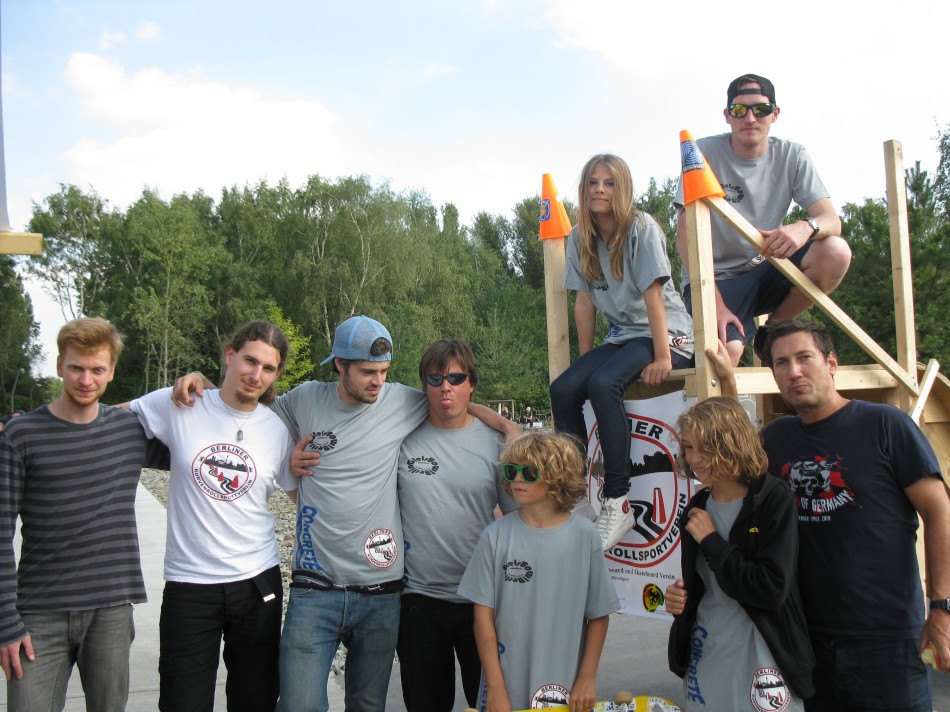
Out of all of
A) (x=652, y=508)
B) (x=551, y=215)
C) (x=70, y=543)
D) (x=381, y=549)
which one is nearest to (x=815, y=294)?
(x=652, y=508)

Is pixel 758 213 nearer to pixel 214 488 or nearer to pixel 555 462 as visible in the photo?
pixel 555 462

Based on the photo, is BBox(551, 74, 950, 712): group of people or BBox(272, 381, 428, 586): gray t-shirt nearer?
BBox(551, 74, 950, 712): group of people

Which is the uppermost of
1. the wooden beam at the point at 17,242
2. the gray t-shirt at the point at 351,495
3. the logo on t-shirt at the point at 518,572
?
the wooden beam at the point at 17,242

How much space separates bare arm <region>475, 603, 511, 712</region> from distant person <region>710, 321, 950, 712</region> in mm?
1158

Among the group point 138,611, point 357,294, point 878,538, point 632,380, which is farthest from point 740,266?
point 357,294

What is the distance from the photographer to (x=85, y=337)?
3.24 meters

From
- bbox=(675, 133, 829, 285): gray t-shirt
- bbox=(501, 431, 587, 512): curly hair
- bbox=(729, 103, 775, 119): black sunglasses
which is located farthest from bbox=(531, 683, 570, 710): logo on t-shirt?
bbox=(729, 103, 775, 119): black sunglasses

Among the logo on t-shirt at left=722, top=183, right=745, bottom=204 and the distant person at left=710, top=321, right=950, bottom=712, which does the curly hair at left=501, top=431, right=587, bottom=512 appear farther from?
the logo on t-shirt at left=722, top=183, right=745, bottom=204

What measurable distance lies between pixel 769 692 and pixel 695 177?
2227mm

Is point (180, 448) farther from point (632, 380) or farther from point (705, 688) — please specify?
point (705, 688)

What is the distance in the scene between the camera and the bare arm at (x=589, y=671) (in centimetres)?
304

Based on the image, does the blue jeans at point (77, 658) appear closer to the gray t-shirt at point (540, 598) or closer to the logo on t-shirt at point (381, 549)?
the logo on t-shirt at point (381, 549)

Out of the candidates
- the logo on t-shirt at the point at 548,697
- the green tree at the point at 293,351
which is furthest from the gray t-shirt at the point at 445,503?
the green tree at the point at 293,351

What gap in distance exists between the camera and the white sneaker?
3.75 meters
